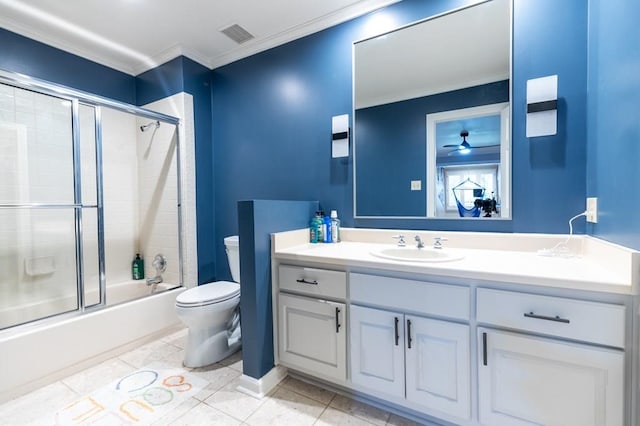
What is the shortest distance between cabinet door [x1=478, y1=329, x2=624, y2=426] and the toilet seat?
1.45m

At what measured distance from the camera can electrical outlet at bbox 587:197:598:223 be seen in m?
1.22

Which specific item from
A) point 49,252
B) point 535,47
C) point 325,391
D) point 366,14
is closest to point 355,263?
point 325,391

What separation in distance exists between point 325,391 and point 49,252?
2455 millimetres

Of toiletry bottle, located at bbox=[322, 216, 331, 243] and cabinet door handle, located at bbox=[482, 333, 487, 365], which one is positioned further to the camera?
toiletry bottle, located at bbox=[322, 216, 331, 243]

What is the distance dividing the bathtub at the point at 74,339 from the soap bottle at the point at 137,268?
0.65m

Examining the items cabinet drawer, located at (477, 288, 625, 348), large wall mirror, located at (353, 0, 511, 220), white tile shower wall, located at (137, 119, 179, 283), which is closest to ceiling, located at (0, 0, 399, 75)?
large wall mirror, located at (353, 0, 511, 220)

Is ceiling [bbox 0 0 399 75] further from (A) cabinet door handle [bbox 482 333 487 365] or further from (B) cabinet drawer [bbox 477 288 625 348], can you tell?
(A) cabinet door handle [bbox 482 333 487 365]

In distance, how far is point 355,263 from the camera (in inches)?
53.2

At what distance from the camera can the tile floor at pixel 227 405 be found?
1.34 meters

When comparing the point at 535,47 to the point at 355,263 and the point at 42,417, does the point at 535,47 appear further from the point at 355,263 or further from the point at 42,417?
the point at 42,417

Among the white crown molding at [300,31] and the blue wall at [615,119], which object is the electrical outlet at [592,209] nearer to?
the blue wall at [615,119]

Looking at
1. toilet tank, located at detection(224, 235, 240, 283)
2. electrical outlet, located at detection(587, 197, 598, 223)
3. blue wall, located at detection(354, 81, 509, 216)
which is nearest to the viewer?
electrical outlet, located at detection(587, 197, 598, 223)

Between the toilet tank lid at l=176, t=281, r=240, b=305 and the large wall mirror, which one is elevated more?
the large wall mirror

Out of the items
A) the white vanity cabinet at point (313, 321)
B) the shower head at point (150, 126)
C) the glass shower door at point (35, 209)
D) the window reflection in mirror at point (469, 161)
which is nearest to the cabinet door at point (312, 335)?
the white vanity cabinet at point (313, 321)
